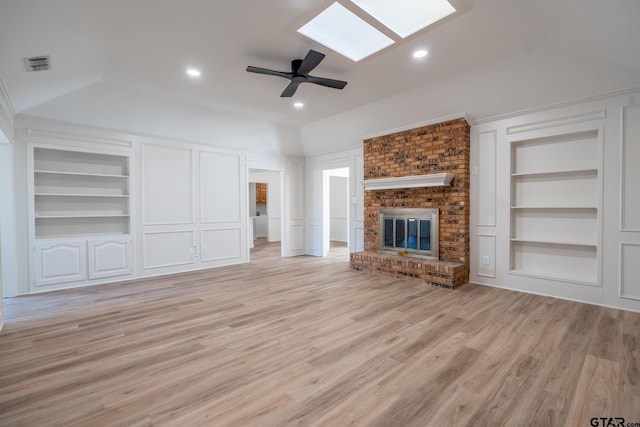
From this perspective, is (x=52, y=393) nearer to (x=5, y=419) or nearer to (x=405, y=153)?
(x=5, y=419)

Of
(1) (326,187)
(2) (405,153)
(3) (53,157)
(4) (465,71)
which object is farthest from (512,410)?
(3) (53,157)

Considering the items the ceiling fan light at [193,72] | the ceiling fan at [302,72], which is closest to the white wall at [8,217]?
the ceiling fan light at [193,72]

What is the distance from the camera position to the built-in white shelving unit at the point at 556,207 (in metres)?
3.72

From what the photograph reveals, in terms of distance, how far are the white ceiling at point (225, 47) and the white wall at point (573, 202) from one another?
726mm

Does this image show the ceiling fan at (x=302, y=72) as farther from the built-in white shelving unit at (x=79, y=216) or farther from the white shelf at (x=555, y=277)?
the white shelf at (x=555, y=277)

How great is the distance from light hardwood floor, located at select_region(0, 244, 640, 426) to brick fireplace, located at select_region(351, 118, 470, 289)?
0.70 m

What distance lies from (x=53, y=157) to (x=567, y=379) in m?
6.87

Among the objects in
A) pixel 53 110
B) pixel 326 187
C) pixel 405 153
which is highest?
pixel 53 110

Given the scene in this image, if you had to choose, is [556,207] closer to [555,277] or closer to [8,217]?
[555,277]

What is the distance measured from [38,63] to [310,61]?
2665 mm

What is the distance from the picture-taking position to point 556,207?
3822 millimetres

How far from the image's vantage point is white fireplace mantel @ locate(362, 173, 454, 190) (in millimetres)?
4492

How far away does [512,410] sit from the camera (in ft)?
5.61

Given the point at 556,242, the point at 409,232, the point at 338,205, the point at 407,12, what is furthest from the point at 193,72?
the point at 338,205
